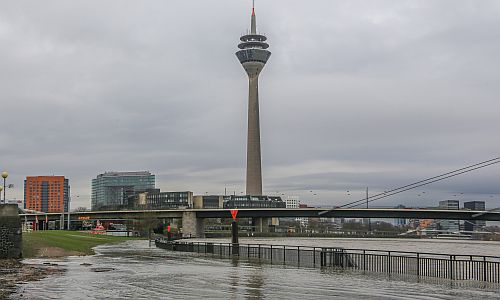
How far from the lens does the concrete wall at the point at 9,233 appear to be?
3753cm

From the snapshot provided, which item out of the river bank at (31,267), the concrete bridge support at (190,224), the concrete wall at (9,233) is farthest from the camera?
the concrete bridge support at (190,224)

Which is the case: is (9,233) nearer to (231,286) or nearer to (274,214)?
(231,286)

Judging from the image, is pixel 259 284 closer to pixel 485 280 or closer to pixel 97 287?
pixel 97 287

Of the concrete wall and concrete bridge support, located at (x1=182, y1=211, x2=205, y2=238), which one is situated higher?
the concrete wall

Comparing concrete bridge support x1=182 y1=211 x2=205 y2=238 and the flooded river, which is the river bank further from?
concrete bridge support x1=182 y1=211 x2=205 y2=238

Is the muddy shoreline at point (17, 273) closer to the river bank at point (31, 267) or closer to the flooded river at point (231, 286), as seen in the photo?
the river bank at point (31, 267)

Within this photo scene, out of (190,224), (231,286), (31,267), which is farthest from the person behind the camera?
(190,224)

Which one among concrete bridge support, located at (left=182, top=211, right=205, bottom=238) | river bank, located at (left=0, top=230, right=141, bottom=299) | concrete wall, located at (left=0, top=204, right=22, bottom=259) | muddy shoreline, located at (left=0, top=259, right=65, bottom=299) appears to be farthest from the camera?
concrete bridge support, located at (left=182, top=211, right=205, bottom=238)

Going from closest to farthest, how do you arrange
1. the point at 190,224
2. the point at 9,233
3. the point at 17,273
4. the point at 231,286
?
1. the point at 231,286
2. the point at 17,273
3. the point at 9,233
4. the point at 190,224

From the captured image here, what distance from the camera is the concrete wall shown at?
37531 mm

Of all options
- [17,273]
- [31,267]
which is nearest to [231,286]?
[17,273]

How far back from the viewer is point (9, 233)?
37.7m

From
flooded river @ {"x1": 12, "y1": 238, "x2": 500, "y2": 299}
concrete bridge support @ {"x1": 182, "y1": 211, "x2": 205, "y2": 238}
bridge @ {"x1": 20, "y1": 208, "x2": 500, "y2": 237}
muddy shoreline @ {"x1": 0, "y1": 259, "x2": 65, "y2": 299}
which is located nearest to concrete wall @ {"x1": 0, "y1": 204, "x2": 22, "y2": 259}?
muddy shoreline @ {"x1": 0, "y1": 259, "x2": 65, "y2": 299}

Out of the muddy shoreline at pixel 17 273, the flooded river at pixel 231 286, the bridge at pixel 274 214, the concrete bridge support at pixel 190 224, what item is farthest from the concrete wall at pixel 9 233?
the concrete bridge support at pixel 190 224
